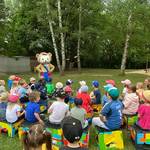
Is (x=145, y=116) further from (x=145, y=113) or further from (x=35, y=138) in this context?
(x=35, y=138)

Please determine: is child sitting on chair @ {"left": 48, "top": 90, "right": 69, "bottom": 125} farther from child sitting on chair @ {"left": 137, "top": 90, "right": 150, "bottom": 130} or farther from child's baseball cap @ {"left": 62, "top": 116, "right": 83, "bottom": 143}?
child's baseball cap @ {"left": 62, "top": 116, "right": 83, "bottom": 143}

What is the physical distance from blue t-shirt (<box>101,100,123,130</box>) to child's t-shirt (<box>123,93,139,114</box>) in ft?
4.28

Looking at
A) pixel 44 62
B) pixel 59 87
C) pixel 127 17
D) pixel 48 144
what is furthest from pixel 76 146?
pixel 127 17

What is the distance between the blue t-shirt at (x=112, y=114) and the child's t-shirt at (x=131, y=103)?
4.28ft

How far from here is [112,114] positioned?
23.3 ft

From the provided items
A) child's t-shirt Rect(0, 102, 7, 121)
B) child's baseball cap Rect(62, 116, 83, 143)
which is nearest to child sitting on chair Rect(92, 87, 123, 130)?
child's t-shirt Rect(0, 102, 7, 121)

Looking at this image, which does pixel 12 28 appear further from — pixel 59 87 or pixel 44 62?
pixel 59 87

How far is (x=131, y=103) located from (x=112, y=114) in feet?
4.66

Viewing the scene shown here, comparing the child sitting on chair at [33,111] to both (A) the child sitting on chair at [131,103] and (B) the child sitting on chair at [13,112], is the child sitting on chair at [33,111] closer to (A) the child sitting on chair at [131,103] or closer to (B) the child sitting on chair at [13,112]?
(B) the child sitting on chair at [13,112]

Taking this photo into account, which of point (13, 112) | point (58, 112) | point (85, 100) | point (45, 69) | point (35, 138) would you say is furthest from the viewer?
point (45, 69)

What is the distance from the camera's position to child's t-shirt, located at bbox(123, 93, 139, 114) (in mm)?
8367

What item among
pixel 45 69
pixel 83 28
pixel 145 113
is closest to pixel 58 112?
pixel 145 113

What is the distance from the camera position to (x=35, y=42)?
31156 mm

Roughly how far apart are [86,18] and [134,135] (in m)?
22.4
